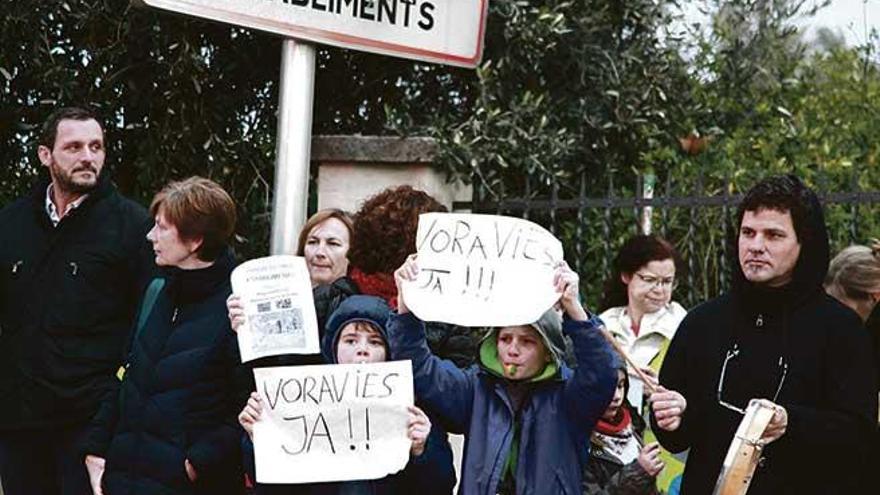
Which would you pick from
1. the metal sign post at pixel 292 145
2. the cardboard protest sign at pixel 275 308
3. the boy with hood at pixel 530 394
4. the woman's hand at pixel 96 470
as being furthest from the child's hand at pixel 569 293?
the metal sign post at pixel 292 145

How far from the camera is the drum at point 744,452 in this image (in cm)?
439

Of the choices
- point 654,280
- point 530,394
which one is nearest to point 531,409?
point 530,394

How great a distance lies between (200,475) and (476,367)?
0.96m

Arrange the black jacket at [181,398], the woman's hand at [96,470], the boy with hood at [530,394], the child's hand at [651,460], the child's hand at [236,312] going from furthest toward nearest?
the woman's hand at [96,470] → the black jacket at [181,398] → the child's hand at [236,312] → the child's hand at [651,460] → the boy with hood at [530,394]

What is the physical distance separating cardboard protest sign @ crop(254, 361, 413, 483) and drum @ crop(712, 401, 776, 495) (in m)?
0.97

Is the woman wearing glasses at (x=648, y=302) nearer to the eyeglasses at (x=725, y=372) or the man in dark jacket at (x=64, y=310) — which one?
the eyeglasses at (x=725, y=372)

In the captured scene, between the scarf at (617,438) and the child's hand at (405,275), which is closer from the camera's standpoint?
the child's hand at (405,275)

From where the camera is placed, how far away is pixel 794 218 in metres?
4.63

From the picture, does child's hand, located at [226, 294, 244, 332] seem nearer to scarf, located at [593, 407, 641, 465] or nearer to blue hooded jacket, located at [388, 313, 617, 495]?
blue hooded jacket, located at [388, 313, 617, 495]

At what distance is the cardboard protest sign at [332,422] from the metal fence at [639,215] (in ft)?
7.79

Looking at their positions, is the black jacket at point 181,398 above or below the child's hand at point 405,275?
A: below

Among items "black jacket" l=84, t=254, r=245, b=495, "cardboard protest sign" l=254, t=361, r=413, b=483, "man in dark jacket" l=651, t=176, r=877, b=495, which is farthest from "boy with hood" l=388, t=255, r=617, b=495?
"black jacket" l=84, t=254, r=245, b=495

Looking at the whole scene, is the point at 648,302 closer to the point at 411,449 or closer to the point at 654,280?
the point at 654,280

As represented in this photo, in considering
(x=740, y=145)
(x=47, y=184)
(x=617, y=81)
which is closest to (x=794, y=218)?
(x=47, y=184)
